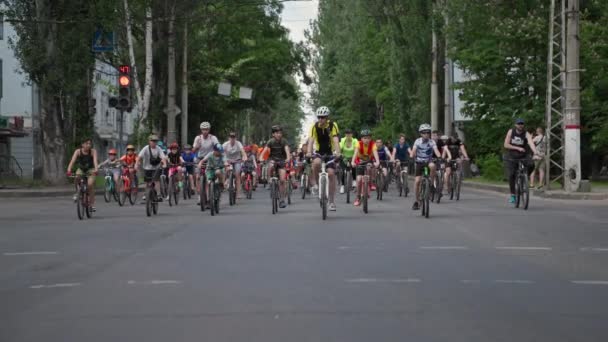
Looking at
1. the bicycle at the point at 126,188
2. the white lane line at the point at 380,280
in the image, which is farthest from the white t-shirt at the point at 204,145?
the white lane line at the point at 380,280

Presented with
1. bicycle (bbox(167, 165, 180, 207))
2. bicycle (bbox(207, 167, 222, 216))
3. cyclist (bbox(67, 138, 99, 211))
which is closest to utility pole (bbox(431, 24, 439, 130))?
bicycle (bbox(167, 165, 180, 207))

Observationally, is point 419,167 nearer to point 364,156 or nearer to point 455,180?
point 364,156

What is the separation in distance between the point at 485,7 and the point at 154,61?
1501 centimetres

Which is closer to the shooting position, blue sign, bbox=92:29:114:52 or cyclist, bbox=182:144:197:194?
cyclist, bbox=182:144:197:194

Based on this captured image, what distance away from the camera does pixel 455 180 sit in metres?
24.8

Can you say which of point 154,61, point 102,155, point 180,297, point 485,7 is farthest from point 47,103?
point 102,155

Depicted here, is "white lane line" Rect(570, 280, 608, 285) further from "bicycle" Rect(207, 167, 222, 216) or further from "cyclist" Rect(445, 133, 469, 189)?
"cyclist" Rect(445, 133, 469, 189)

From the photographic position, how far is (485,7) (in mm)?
34938

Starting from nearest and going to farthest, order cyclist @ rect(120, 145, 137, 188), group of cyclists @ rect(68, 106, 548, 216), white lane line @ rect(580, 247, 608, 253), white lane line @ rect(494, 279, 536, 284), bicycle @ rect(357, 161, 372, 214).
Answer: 1. white lane line @ rect(494, 279, 536, 284)
2. white lane line @ rect(580, 247, 608, 253)
3. group of cyclists @ rect(68, 106, 548, 216)
4. bicycle @ rect(357, 161, 372, 214)
5. cyclist @ rect(120, 145, 137, 188)

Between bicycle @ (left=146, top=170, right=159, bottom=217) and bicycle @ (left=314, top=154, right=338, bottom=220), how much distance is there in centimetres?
368

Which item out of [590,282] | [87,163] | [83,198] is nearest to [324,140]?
[83,198]

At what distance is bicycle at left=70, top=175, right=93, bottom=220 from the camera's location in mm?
18766

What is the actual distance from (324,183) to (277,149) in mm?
3103

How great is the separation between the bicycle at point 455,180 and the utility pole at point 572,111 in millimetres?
2540
